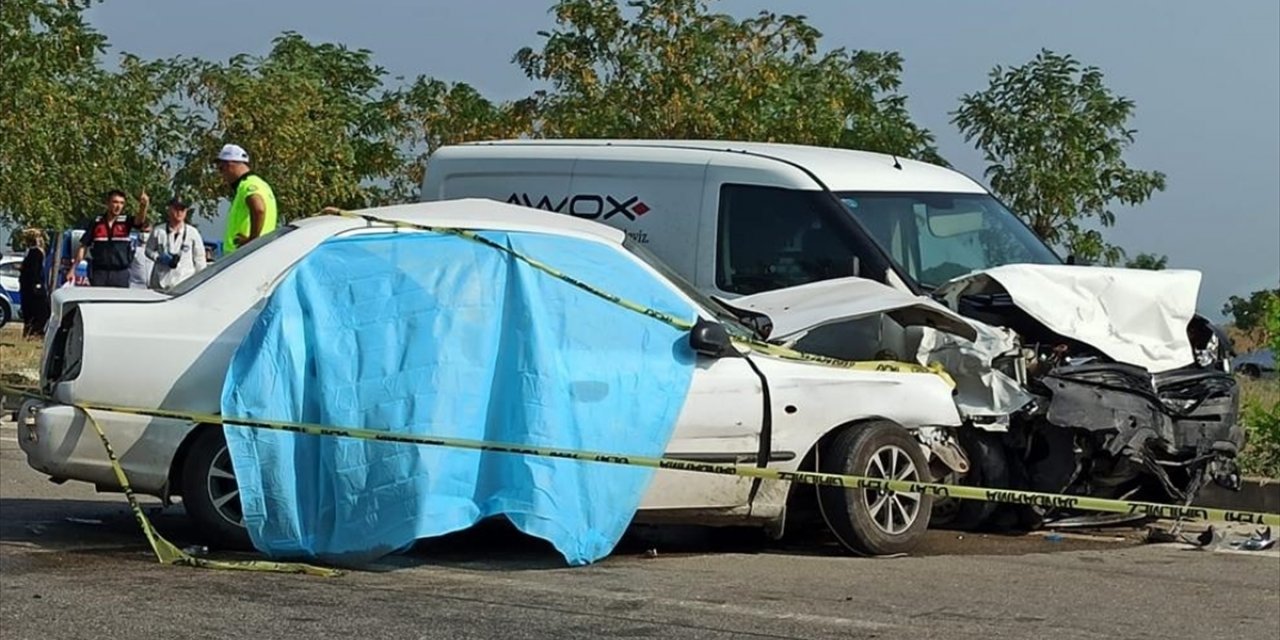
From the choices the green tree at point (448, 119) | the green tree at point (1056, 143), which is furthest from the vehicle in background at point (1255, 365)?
the green tree at point (448, 119)

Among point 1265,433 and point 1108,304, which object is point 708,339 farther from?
point 1265,433

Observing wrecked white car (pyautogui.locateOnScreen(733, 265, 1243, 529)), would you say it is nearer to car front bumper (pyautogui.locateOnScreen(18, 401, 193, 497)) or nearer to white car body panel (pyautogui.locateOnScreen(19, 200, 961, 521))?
white car body panel (pyautogui.locateOnScreen(19, 200, 961, 521))

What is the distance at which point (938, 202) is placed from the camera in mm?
11445

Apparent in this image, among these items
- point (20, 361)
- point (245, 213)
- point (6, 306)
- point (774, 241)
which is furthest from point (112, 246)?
point (6, 306)

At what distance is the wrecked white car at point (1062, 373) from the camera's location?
9.55m

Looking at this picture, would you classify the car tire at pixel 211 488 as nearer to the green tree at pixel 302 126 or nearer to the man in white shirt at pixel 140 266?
the man in white shirt at pixel 140 266

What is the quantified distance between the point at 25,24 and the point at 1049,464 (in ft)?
57.0

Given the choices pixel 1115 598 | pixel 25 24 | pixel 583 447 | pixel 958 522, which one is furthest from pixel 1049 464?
pixel 25 24

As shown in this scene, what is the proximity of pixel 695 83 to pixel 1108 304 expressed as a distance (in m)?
14.4

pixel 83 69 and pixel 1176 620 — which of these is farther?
pixel 83 69

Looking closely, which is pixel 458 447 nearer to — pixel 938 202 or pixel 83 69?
pixel 938 202

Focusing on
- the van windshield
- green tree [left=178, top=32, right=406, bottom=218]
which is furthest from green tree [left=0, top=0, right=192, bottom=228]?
the van windshield

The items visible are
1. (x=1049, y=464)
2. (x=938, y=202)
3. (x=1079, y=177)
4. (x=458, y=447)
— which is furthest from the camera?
(x=1079, y=177)

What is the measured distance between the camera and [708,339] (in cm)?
852
